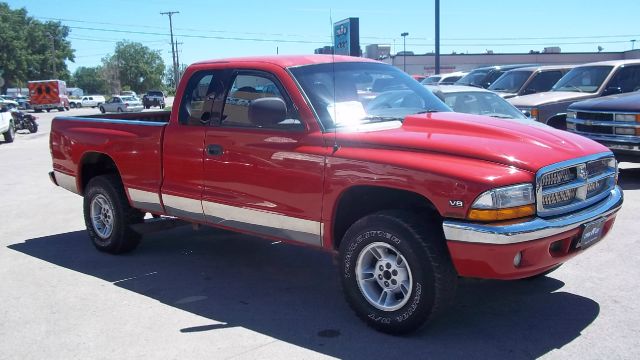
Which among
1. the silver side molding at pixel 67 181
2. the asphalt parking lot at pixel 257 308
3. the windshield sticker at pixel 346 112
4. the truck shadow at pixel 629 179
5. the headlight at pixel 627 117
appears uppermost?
the windshield sticker at pixel 346 112

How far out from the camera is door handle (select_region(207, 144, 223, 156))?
17.4 ft

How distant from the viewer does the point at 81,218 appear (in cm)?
878

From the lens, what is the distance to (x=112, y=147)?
255 inches

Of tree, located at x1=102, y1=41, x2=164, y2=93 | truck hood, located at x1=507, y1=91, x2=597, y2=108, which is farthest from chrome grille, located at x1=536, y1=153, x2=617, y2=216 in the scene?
tree, located at x1=102, y1=41, x2=164, y2=93

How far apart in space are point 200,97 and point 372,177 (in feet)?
7.03

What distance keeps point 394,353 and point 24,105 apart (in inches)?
2879

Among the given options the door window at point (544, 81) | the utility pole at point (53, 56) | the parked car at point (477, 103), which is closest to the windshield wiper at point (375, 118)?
the parked car at point (477, 103)

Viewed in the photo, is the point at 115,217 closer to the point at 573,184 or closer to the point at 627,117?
the point at 573,184

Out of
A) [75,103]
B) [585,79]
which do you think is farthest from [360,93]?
[75,103]

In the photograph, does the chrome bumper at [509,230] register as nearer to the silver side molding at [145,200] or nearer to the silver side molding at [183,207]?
the silver side molding at [183,207]

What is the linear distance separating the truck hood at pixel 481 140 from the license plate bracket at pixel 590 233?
473 millimetres

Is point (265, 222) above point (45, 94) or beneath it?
beneath

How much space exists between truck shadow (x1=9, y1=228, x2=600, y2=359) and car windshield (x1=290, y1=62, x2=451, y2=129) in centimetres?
150

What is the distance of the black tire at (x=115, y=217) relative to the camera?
6.59 meters
